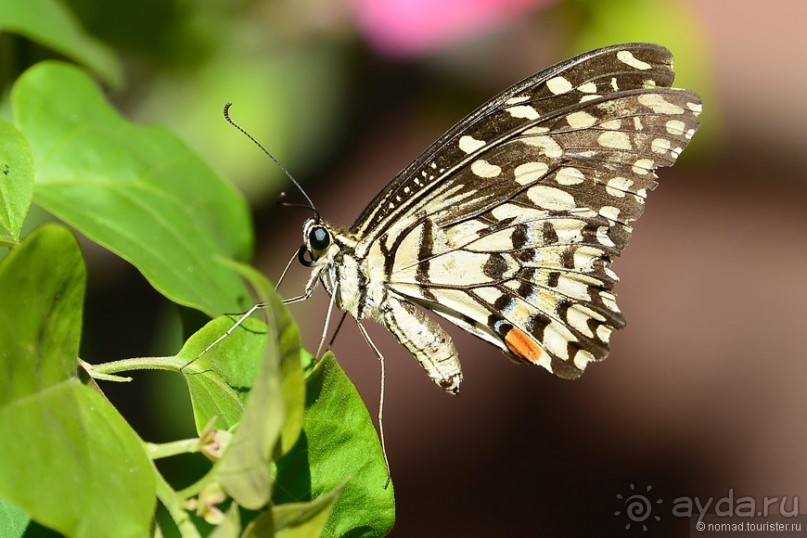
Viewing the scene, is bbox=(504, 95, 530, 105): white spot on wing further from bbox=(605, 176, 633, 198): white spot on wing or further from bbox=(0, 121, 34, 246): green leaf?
bbox=(0, 121, 34, 246): green leaf

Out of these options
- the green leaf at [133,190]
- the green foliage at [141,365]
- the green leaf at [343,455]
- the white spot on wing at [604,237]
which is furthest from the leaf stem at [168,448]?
the white spot on wing at [604,237]

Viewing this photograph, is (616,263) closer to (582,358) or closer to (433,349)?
(582,358)

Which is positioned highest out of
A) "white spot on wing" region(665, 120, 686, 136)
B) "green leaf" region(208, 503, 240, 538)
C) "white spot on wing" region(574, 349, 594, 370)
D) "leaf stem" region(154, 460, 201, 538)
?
"white spot on wing" region(665, 120, 686, 136)

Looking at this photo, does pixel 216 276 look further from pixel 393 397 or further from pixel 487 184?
pixel 393 397

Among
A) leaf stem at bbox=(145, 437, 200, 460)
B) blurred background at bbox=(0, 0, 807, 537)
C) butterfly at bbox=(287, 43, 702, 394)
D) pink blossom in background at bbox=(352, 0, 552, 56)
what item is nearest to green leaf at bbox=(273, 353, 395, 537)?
leaf stem at bbox=(145, 437, 200, 460)

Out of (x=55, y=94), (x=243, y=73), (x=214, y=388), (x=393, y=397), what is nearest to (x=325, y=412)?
(x=214, y=388)

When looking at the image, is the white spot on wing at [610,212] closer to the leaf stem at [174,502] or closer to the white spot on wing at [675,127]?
the white spot on wing at [675,127]

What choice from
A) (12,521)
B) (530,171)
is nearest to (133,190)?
(12,521)

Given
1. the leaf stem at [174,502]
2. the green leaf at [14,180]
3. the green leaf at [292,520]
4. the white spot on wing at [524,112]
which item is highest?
the white spot on wing at [524,112]
